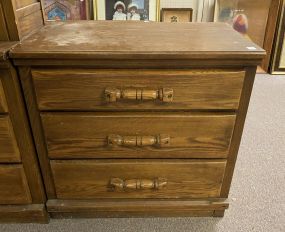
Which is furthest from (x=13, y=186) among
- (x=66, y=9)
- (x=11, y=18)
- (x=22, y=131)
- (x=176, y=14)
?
(x=176, y=14)

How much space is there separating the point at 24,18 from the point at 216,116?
0.61 metres

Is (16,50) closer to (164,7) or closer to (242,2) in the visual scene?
(164,7)

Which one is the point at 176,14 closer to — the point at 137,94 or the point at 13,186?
the point at 137,94

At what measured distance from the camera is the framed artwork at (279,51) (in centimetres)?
200

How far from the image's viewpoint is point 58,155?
85 centimetres

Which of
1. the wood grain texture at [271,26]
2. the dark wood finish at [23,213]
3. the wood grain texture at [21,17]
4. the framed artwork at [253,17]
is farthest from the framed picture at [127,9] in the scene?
the dark wood finish at [23,213]

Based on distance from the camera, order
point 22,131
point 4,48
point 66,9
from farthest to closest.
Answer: point 66,9
point 22,131
point 4,48

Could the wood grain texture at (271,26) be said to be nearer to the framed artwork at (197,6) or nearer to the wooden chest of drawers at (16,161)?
the framed artwork at (197,6)

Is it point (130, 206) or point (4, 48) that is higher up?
point (4, 48)

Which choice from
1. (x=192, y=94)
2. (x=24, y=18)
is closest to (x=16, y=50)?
(x=24, y=18)

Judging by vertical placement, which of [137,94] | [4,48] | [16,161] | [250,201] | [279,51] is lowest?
[250,201]

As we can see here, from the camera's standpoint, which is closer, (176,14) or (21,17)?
(21,17)

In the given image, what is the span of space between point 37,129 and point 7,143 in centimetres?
9

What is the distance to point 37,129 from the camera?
0.81 meters
